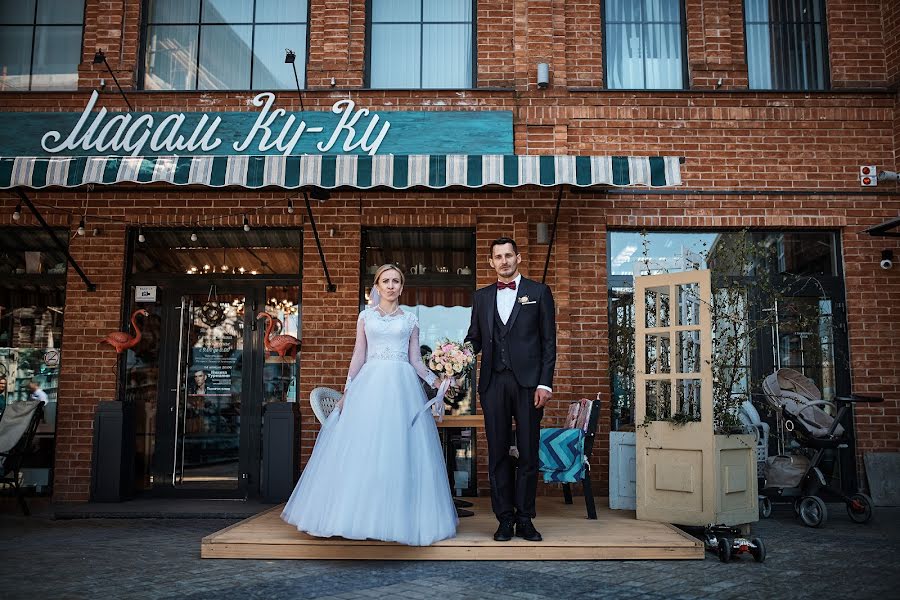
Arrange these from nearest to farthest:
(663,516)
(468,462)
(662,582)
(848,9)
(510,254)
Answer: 1. (662,582)
2. (510,254)
3. (663,516)
4. (468,462)
5. (848,9)

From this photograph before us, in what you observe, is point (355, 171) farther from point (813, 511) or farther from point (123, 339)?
point (813, 511)

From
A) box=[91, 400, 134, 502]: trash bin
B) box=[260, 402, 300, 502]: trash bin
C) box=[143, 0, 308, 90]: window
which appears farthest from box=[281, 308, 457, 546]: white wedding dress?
box=[143, 0, 308, 90]: window

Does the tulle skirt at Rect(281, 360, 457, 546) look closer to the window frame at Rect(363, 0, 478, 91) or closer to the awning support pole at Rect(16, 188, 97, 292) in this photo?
the awning support pole at Rect(16, 188, 97, 292)

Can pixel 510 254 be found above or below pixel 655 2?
below

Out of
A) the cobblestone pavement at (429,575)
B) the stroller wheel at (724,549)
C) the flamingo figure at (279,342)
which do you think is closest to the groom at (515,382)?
the cobblestone pavement at (429,575)

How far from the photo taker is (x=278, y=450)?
7.71 metres

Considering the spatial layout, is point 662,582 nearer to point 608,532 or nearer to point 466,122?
point 608,532

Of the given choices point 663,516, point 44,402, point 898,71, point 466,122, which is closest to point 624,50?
point 466,122

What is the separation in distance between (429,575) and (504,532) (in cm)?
73

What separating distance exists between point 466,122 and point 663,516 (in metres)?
4.38

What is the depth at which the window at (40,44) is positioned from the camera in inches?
345

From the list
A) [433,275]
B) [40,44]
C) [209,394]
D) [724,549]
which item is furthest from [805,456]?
[40,44]

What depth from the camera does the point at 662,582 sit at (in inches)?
184

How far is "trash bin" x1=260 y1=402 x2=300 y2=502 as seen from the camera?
302 inches
